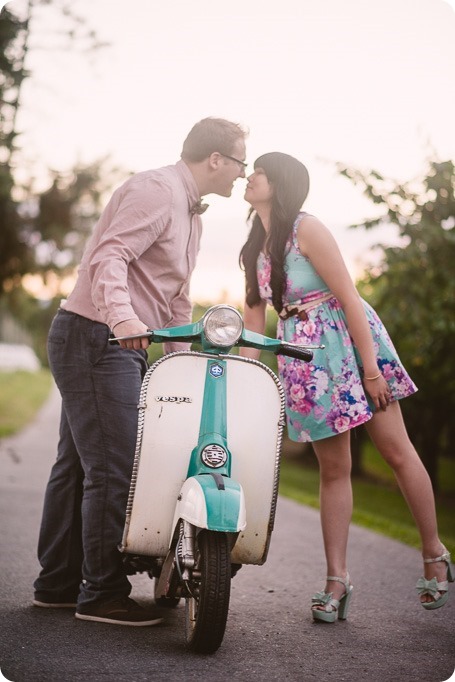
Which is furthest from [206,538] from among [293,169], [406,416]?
[406,416]

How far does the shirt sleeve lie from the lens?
12.2ft

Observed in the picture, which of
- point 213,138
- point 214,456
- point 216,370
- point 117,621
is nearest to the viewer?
point 214,456

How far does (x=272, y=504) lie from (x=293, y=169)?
4.91 ft

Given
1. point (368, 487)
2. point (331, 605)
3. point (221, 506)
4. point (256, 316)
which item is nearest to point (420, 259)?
point (256, 316)

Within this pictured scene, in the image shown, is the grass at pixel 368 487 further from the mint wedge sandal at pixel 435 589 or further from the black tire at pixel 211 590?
the black tire at pixel 211 590

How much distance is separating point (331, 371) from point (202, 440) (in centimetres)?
90

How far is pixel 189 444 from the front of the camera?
361cm

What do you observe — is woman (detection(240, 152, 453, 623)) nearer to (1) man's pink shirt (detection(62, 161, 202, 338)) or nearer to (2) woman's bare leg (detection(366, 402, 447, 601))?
(2) woman's bare leg (detection(366, 402, 447, 601))

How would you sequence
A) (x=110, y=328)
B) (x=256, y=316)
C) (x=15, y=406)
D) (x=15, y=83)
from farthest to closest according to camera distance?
(x=15, y=406)
(x=15, y=83)
(x=256, y=316)
(x=110, y=328)

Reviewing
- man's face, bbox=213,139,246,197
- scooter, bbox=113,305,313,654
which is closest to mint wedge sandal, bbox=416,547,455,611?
scooter, bbox=113,305,313,654

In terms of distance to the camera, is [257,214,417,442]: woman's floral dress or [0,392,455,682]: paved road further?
[257,214,417,442]: woman's floral dress

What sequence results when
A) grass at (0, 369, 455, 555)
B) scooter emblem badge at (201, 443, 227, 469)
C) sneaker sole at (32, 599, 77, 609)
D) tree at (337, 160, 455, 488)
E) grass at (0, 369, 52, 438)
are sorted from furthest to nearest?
1. grass at (0, 369, 52, 438)
2. grass at (0, 369, 455, 555)
3. tree at (337, 160, 455, 488)
4. sneaker sole at (32, 599, 77, 609)
5. scooter emblem badge at (201, 443, 227, 469)

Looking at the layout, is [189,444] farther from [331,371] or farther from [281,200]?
[281,200]

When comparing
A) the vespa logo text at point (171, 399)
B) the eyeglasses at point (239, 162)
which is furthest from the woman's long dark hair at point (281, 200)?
the vespa logo text at point (171, 399)
